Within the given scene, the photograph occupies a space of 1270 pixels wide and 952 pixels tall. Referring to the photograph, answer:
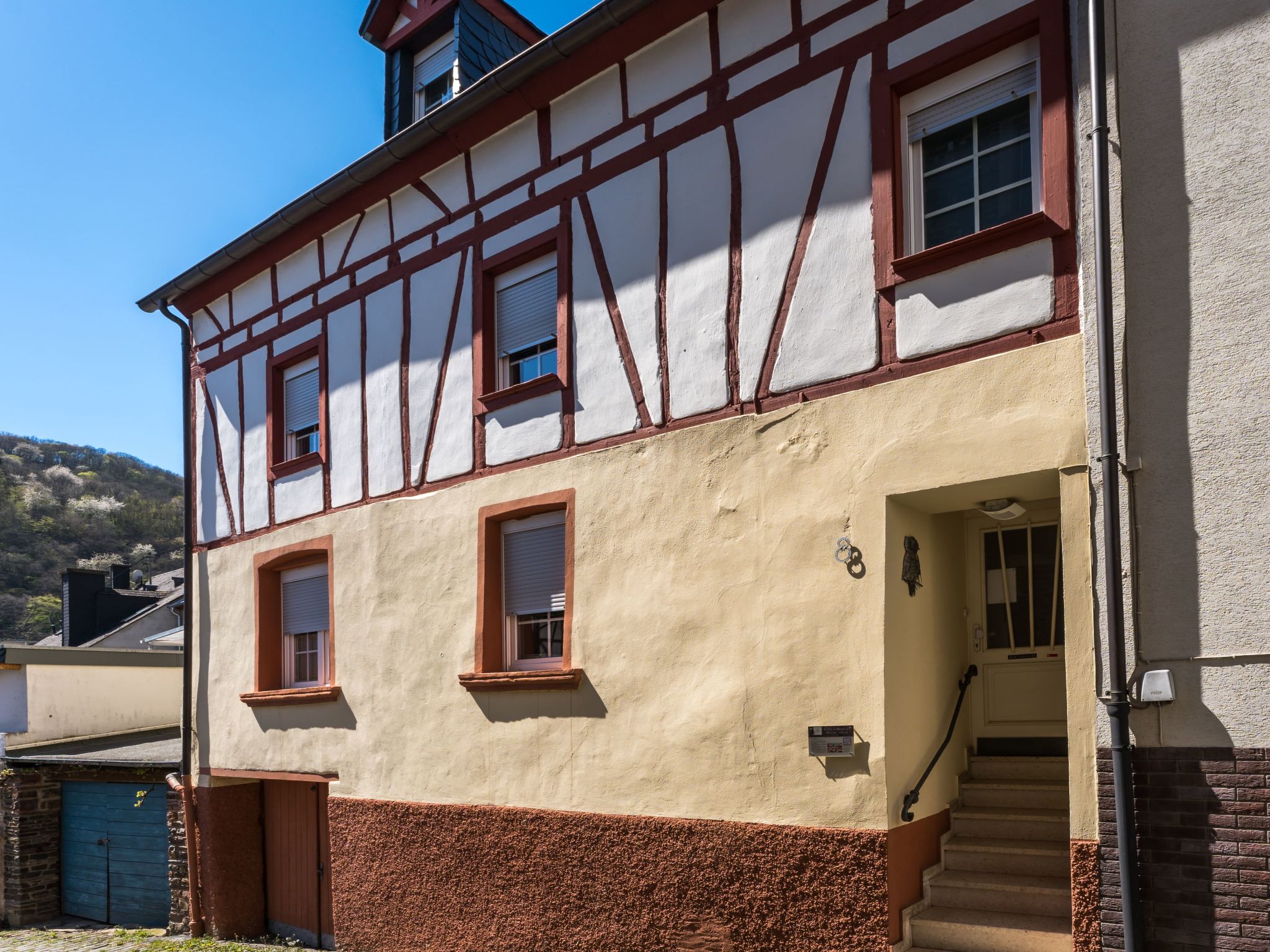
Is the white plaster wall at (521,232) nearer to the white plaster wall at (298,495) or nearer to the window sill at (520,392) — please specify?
the window sill at (520,392)

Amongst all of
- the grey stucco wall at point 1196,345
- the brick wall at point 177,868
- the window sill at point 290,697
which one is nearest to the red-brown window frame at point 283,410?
the window sill at point 290,697

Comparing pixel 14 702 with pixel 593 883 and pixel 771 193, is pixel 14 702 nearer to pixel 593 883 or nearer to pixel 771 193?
pixel 593 883

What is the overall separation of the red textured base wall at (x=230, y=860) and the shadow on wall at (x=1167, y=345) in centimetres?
1047

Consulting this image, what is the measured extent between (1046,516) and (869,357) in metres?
1.71

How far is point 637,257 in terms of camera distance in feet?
28.6

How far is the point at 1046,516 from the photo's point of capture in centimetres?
761

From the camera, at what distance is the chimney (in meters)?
30.6

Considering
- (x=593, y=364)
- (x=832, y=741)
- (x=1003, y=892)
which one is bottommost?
(x=1003, y=892)

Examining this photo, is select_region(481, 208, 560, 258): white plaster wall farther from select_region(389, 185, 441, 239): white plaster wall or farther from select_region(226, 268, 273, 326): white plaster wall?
select_region(226, 268, 273, 326): white plaster wall

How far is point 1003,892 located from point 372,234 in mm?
8537

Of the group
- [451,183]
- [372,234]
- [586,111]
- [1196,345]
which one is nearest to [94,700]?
[372,234]

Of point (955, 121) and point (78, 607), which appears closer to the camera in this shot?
point (955, 121)

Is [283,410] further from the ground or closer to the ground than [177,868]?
further from the ground

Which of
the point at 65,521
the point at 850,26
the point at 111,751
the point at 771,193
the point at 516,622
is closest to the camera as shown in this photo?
the point at 850,26
